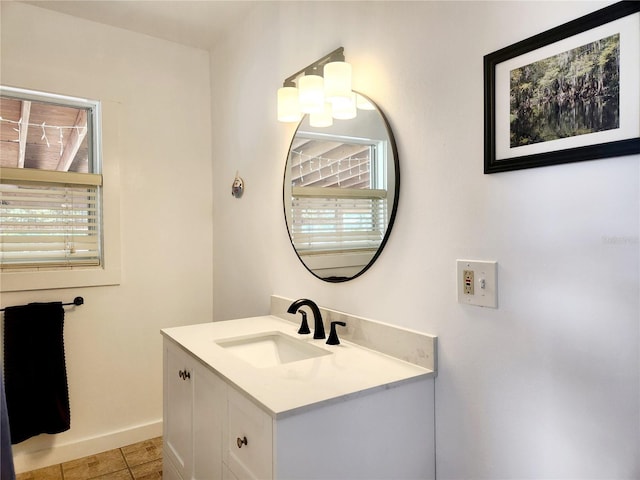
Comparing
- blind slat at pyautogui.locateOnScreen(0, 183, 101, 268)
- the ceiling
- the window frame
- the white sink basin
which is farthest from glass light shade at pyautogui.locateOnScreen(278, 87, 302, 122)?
blind slat at pyautogui.locateOnScreen(0, 183, 101, 268)

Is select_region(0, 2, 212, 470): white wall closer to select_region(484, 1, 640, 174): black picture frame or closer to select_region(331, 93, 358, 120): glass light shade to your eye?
select_region(331, 93, 358, 120): glass light shade

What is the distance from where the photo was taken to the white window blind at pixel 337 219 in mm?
1525

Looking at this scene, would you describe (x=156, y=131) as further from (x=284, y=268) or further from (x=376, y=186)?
(x=376, y=186)

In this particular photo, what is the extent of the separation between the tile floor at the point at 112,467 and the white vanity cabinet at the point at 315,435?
89 cm

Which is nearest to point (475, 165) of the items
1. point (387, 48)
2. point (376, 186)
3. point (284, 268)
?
point (376, 186)

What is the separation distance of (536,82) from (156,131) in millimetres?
2145

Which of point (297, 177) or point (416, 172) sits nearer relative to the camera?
point (416, 172)

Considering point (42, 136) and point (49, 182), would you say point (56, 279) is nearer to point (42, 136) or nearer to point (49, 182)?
point (49, 182)

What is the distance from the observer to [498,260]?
1142 mm

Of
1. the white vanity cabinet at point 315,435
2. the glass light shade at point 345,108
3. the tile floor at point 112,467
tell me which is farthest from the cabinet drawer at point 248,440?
the tile floor at point 112,467

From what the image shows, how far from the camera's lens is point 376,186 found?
1.52 meters

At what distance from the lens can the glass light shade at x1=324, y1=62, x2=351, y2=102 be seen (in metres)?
1.52

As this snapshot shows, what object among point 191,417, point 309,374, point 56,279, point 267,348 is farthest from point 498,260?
point 56,279

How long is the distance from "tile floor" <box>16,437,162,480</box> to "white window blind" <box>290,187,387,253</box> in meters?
1.45
